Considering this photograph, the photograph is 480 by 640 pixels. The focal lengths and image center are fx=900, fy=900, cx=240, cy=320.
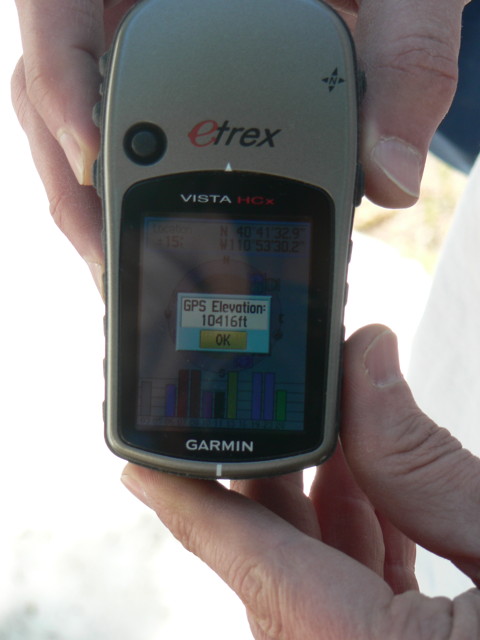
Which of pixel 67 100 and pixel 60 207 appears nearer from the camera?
pixel 67 100

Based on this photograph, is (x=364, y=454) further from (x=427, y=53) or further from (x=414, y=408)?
(x=427, y=53)

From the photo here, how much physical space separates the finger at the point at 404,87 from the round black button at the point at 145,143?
0.73 feet

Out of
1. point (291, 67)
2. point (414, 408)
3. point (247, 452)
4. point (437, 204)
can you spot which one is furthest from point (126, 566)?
point (437, 204)

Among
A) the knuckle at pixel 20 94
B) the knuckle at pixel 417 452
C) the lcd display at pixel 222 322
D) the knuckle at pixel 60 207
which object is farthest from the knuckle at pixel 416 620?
the knuckle at pixel 20 94

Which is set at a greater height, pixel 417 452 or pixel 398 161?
pixel 398 161

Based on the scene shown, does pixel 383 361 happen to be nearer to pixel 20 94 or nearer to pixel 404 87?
pixel 404 87

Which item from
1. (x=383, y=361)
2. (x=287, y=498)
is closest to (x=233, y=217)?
(x=383, y=361)

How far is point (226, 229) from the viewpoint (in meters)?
0.98

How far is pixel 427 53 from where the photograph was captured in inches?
40.0

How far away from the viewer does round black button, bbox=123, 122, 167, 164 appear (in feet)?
3.18

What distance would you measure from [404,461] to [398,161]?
0.32 metres

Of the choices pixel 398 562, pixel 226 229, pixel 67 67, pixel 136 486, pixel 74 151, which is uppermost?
pixel 67 67

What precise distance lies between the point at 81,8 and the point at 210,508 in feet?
2.17

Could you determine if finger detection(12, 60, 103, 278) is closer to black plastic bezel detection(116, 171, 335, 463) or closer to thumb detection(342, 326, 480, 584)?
black plastic bezel detection(116, 171, 335, 463)
